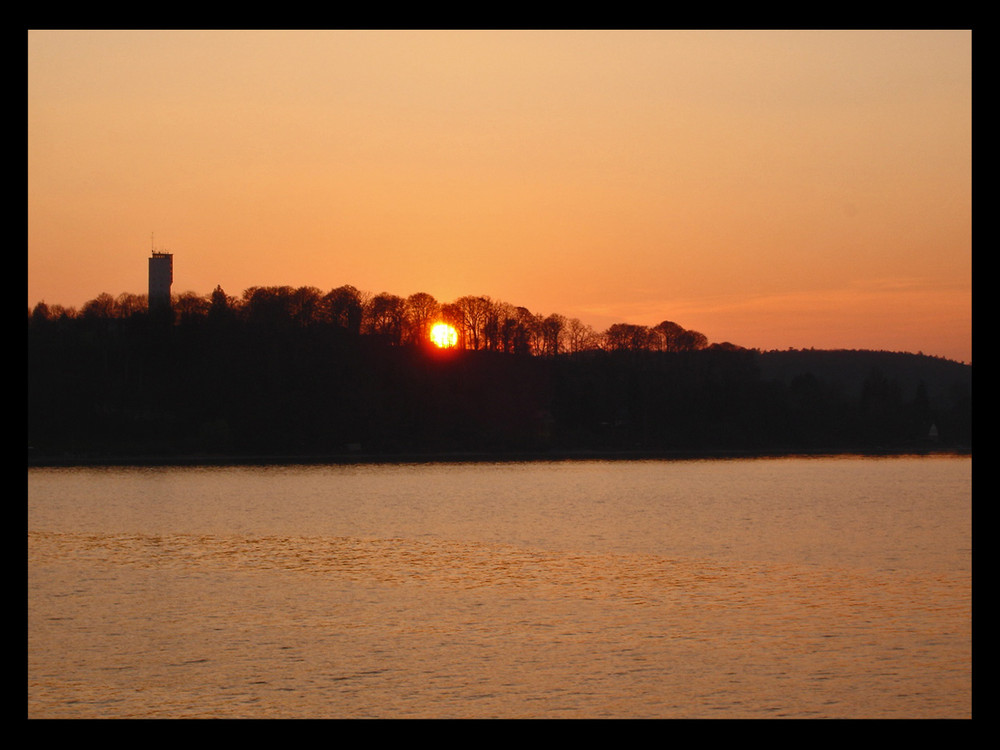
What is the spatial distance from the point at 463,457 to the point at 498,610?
72460mm

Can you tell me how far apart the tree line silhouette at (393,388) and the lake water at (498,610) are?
4360 cm

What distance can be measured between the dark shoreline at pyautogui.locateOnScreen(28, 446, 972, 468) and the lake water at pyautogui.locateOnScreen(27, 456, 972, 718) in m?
36.4

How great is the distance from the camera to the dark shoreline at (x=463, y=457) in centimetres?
8069

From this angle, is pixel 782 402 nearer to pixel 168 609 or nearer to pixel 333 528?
pixel 333 528

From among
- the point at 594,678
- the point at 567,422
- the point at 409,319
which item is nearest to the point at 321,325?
the point at 409,319

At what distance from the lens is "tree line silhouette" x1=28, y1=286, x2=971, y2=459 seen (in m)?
88.4

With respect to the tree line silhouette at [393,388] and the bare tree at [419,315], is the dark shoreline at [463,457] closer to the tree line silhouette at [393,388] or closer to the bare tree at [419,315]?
the tree line silhouette at [393,388]

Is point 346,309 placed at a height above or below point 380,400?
above

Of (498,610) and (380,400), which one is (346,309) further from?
(498,610)

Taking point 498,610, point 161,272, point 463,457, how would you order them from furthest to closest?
point 161,272 < point 463,457 < point 498,610

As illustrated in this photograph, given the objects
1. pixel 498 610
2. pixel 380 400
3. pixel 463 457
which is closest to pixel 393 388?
pixel 380 400

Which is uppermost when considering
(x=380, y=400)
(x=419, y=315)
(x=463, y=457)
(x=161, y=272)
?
(x=161, y=272)

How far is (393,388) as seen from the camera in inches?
3701
